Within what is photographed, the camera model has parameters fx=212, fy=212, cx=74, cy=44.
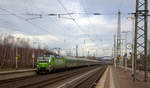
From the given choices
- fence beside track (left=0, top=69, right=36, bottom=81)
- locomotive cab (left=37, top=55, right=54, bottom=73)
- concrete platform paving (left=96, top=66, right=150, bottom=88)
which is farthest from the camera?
locomotive cab (left=37, top=55, right=54, bottom=73)

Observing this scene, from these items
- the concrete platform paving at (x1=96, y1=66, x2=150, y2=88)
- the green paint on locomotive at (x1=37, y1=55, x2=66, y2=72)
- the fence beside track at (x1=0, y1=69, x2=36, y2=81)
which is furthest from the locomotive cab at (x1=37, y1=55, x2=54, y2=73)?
the concrete platform paving at (x1=96, y1=66, x2=150, y2=88)

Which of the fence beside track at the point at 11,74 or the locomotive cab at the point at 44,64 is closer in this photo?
the fence beside track at the point at 11,74

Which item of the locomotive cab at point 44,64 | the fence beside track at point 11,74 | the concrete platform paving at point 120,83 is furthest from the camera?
the locomotive cab at point 44,64

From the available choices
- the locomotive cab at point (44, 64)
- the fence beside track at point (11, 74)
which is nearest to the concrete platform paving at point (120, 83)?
the locomotive cab at point (44, 64)

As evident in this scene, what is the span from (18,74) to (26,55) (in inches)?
1819

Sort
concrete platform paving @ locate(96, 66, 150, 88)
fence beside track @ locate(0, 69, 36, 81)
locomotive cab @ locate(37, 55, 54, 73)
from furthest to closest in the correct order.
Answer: locomotive cab @ locate(37, 55, 54, 73), fence beside track @ locate(0, 69, 36, 81), concrete platform paving @ locate(96, 66, 150, 88)

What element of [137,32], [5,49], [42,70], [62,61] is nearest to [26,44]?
[5,49]

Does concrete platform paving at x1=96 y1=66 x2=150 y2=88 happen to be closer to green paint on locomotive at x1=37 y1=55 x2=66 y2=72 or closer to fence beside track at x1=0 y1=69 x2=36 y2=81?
green paint on locomotive at x1=37 y1=55 x2=66 y2=72

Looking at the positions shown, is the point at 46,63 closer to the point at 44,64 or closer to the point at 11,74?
the point at 44,64

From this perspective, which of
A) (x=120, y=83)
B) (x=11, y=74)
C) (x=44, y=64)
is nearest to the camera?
(x=120, y=83)

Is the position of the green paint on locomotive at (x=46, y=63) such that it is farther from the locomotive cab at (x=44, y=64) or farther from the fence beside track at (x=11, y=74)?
the fence beside track at (x=11, y=74)

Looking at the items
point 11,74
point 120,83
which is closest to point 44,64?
point 11,74

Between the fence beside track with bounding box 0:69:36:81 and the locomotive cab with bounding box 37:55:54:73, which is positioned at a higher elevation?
the locomotive cab with bounding box 37:55:54:73

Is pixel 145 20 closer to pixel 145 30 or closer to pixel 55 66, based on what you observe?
pixel 145 30
